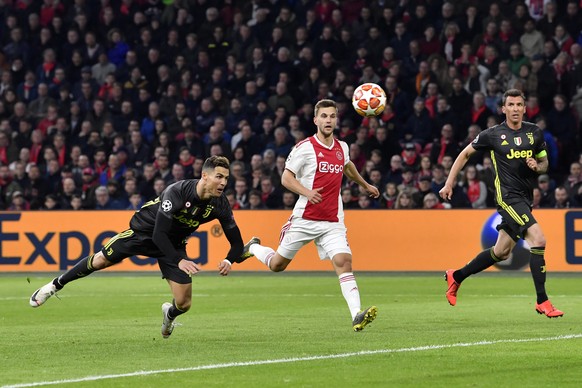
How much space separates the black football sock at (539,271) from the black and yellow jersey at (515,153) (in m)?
0.54

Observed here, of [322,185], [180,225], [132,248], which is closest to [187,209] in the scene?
[180,225]

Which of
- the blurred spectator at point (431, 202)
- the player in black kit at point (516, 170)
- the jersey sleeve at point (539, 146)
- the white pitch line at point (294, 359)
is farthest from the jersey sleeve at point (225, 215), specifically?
the blurred spectator at point (431, 202)

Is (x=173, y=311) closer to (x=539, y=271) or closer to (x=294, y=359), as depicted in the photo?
(x=294, y=359)

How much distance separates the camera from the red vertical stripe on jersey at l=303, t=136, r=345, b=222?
1192 centimetres

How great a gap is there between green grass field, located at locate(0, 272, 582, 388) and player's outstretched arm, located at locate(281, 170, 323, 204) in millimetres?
1265

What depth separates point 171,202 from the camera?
35.9 ft

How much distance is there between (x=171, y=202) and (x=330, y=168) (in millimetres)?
1759

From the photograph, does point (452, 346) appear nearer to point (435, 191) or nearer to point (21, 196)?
point (435, 191)

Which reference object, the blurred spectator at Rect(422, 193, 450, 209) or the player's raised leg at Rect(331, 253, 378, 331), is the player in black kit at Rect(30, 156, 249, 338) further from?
the blurred spectator at Rect(422, 193, 450, 209)

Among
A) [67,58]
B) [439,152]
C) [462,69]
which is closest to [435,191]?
[439,152]

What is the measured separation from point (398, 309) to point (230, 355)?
5177 mm

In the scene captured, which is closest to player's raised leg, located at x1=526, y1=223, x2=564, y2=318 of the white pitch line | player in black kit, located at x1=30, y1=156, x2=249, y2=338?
the white pitch line

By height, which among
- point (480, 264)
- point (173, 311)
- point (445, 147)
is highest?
point (173, 311)

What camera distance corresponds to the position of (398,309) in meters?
15.0
